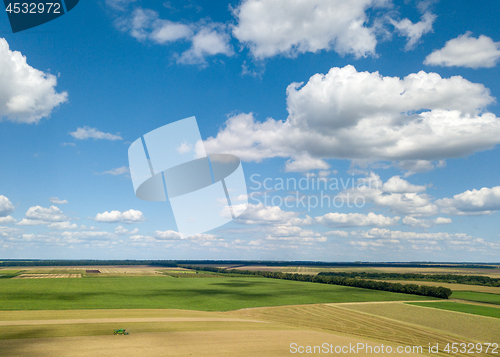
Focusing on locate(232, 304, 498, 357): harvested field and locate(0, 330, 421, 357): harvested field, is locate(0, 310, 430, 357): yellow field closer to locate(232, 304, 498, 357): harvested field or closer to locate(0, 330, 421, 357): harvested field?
locate(0, 330, 421, 357): harvested field

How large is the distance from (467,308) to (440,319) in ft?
55.0

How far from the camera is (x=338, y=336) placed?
33.8 m

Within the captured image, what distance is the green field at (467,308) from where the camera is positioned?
2030 inches

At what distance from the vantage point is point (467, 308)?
186ft

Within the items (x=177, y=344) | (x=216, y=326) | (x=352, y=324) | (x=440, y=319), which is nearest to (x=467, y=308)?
(x=440, y=319)

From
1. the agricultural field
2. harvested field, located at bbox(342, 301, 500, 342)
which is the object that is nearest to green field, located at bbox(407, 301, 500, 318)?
the agricultural field

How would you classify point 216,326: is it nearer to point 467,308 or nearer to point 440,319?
point 440,319

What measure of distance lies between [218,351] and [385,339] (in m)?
18.7

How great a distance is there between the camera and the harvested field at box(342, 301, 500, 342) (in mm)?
37156

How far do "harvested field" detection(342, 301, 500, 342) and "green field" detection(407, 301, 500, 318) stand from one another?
12.0ft

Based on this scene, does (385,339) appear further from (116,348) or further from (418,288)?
(418,288)

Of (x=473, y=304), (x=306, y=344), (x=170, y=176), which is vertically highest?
(x=170, y=176)

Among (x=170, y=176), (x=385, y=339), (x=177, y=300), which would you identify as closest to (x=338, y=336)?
(x=385, y=339)

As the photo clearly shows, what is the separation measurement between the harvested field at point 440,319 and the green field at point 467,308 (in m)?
3.65
